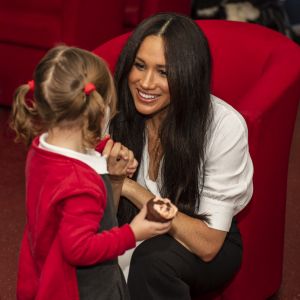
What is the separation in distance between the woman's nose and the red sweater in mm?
345

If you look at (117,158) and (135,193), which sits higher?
(117,158)

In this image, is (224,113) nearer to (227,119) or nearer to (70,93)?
(227,119)

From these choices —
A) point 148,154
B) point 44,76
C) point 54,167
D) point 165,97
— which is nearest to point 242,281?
point 148,154

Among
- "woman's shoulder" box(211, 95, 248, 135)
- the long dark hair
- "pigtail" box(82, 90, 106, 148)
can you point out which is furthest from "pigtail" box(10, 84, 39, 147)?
"woman's shoulder" box(211, 95, 248, 135)

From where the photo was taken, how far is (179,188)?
155 centimetres

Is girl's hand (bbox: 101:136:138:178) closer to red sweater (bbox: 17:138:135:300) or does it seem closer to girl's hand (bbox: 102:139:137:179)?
girl's hand (bbox: 102:139:137:179)

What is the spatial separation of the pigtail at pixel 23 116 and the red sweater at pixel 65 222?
37 millimetres

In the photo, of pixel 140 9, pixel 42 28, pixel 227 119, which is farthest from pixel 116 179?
pixel 140 9

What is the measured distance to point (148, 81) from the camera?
145 cm

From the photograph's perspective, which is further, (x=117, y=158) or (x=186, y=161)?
(x=186, y=161)

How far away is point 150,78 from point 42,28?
1.59 meters

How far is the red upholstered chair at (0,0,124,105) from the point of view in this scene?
2.87 m

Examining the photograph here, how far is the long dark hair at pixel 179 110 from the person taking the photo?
1.43 meters

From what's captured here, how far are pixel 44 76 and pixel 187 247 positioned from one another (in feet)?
1.90
